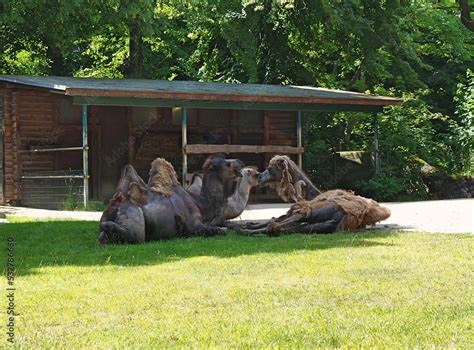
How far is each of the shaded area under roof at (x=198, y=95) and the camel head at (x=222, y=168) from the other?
8.30 meters

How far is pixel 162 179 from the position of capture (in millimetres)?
11750

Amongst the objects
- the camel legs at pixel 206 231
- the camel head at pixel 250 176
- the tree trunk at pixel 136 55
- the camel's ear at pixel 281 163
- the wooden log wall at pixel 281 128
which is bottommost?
the camel legs at pixel 206 231

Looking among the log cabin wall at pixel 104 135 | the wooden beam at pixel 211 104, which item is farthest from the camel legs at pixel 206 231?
the log cabin wall at pixel 104 135

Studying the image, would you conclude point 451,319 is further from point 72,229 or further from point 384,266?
point 72,229

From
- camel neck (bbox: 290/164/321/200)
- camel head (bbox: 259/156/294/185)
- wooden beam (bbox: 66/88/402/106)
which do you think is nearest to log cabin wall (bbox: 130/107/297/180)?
wooden beam (bbox: 66/88/402/106)

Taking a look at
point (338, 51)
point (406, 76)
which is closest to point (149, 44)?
point (338, 51)

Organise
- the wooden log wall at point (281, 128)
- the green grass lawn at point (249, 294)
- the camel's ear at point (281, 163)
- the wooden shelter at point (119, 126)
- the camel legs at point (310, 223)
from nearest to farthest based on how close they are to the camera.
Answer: the green grass lawn at point (249, 294) → the camel legs at point (310, 223) → the camel's ear at point (281, 163) → the wooden shelter at point (119, 126) → the wooden log wall at point (281, 128)

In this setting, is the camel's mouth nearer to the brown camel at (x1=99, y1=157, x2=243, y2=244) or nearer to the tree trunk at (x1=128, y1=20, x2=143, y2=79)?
the brown camel at (x1=99, y1=157, x2=243, y2=244)

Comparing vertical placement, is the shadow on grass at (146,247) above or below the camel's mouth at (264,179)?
below

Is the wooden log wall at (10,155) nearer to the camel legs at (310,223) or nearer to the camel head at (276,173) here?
the camel head at (276,173)

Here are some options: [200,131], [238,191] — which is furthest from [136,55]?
[238,191]

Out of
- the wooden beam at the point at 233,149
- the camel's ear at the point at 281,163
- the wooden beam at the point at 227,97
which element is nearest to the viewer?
the camel's ear at the point at 281,163

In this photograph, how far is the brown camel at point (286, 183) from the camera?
13.1 metres

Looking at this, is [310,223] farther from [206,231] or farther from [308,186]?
[206,231]
